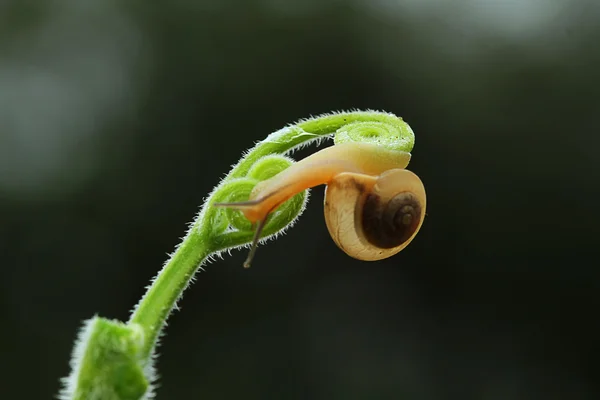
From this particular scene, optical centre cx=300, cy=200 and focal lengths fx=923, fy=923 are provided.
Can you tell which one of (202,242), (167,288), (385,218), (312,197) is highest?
(312,197)

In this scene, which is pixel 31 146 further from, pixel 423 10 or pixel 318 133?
pixel 318 133

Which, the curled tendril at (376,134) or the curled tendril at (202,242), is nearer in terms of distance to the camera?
the curled tendril at (202,242)

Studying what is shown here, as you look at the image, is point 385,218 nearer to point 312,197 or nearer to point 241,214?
point 241,214

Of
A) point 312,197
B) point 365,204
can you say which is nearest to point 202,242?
point 365,204

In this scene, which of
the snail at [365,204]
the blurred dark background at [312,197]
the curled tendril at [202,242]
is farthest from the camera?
the blurred dark background at [312,197]

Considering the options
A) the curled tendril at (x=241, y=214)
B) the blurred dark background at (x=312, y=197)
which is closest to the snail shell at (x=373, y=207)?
the curled tendril at (x=241, y=214)

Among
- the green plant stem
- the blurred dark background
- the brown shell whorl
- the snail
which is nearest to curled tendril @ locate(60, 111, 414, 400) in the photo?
the green plant stem

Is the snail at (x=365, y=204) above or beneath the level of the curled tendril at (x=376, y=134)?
beneath

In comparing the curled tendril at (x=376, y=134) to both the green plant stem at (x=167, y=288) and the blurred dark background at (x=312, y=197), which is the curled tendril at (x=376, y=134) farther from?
the blurred dark background at (x=312, y=197)
